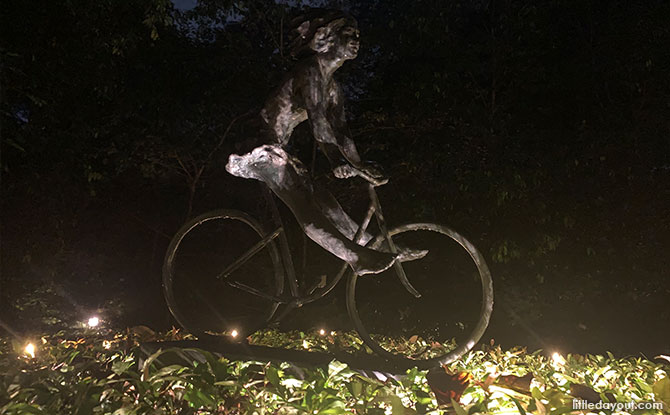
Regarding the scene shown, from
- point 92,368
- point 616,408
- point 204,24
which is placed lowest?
point 616,408

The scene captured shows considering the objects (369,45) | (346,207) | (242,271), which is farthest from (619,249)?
(242,271)

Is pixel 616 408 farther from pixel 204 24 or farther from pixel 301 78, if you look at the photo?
pixel 204 24

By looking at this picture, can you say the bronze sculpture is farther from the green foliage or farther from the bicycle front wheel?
the bicycle front wheel

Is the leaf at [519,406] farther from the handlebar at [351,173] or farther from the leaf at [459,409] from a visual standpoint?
the handlebar at [351,173]

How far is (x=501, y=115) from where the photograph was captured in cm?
752

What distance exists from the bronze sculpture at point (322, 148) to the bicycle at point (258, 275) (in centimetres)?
18

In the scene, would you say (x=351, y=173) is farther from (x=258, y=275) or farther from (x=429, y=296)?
(x=258, y=275)

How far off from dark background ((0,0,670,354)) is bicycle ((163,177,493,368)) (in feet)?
2.38

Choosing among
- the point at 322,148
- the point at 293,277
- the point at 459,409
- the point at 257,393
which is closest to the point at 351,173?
the point at 322,148

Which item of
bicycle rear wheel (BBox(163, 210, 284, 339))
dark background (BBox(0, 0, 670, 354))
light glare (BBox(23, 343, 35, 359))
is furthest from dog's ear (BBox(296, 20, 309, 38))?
bicycle rear wheel (BBox(163, 210, 284, 339))

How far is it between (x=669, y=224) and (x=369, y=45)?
4478 millimetres

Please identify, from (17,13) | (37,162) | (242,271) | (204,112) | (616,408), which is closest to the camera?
(616,408)

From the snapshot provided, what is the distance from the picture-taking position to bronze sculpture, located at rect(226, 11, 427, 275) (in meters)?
3.20

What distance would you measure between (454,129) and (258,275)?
360cm
